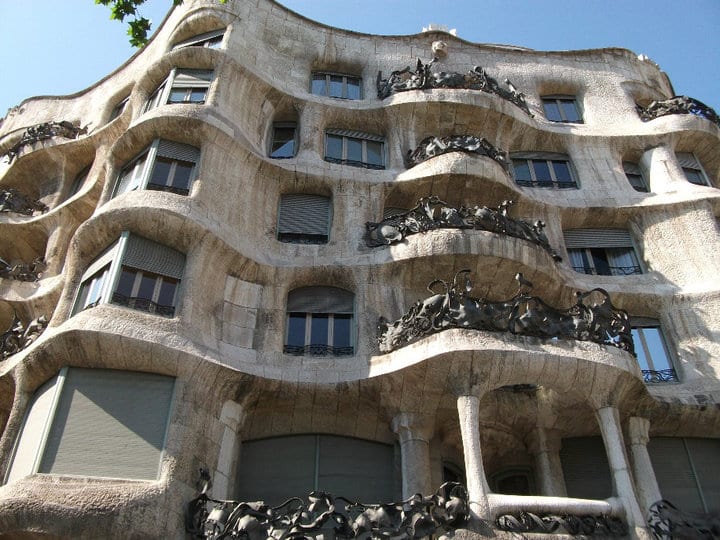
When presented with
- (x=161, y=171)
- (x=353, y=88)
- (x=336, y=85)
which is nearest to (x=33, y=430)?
(x=161, y=171)

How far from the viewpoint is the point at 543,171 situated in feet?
64.5

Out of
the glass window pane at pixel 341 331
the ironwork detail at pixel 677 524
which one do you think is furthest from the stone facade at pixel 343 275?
the ironwork detail at pixel 677 524

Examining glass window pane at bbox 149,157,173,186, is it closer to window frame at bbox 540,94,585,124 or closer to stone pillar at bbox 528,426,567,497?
stone pillar at bbox 528,426,567,497

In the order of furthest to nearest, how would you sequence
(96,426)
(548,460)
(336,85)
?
(336,85)
(548,460)
(96,426)

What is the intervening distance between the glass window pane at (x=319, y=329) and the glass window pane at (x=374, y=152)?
5.44m

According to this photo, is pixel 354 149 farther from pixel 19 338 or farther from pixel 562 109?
pixel 19 338

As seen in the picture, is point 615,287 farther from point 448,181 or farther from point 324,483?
point 324,483

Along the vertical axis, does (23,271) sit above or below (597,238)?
below

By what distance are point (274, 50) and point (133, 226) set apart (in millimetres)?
8968

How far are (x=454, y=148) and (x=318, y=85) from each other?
552 cm

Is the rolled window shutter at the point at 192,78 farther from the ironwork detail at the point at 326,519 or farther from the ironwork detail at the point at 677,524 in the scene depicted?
the ironwork detail at the point at 677,524

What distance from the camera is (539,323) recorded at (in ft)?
42.9

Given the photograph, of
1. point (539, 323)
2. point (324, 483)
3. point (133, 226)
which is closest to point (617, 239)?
point (539, 323)

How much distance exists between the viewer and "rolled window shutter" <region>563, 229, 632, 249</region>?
1802 cm
